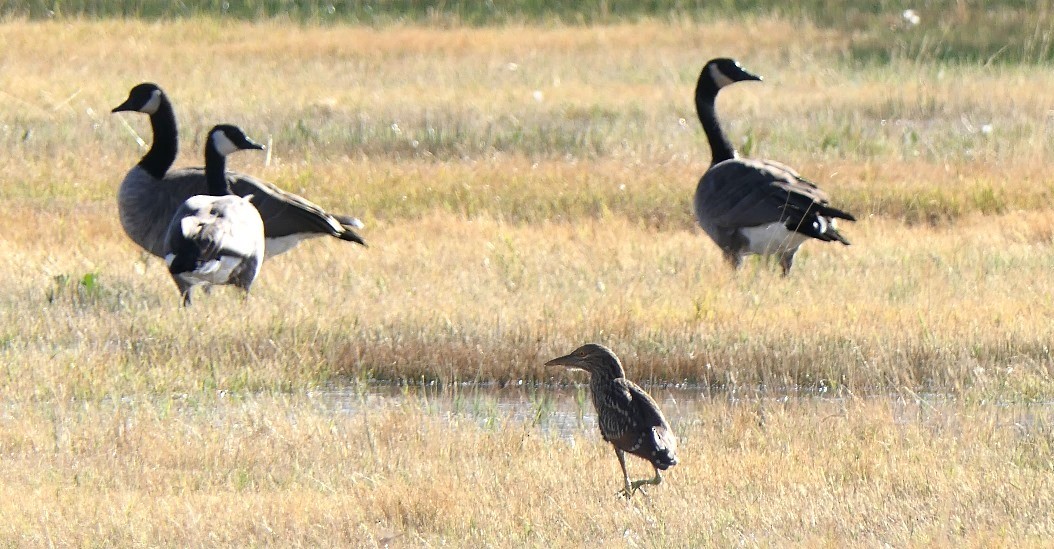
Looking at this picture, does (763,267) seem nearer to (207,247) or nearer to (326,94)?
(207,247)

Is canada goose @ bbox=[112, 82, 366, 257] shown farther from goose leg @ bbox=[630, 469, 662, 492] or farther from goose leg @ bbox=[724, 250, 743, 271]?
goose leg @ bbox=[630, 469, 662, 492]

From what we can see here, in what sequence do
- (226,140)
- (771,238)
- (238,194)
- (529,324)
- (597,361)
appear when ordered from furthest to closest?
(238,194)
(226,140)
(771,238)
(529,324)
(597,361)

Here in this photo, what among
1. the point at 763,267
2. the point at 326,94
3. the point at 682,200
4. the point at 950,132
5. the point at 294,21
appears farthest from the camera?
the point at 294,21

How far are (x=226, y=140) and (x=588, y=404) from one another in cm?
404

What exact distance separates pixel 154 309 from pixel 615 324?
3039 millimetres

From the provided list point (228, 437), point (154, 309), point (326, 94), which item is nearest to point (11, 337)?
point (154, 309)

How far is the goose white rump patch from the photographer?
35.8 feet

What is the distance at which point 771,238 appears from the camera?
435 inches

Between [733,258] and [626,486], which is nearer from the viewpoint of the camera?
[626,486]

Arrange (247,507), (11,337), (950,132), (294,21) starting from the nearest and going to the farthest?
(247,507) < (11,337) < (950,132) < (294,21)

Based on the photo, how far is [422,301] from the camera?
10.3m

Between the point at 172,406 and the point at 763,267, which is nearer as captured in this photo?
the point at 172,406

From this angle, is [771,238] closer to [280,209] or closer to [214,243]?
[280,209]

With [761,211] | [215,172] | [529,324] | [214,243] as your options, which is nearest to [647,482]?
[529,324]
